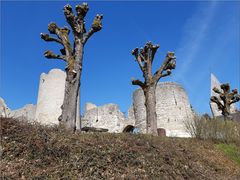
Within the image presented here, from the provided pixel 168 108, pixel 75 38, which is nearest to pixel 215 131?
pixel 75 38

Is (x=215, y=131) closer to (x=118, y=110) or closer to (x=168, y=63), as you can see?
(x=168, y=63)

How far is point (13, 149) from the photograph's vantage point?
5.89m

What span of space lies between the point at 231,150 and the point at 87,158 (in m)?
7.07

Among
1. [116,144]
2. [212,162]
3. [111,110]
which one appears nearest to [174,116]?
[111,110]

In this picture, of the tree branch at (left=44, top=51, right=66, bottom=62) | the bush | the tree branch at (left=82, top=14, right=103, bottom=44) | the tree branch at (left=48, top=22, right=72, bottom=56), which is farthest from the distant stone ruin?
the tree branch at (left=82, top=14, right=103, bottom=44)

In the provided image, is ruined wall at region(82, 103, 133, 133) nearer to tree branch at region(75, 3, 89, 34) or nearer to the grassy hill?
tree branch at region(75, 3, 89, 34)

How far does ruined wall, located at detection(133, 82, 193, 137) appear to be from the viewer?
23.9 metres

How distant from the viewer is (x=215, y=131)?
1252 centimetres

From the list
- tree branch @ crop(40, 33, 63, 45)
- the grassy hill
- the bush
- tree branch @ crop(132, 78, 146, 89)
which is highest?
tree branch @ crop(40, 33, 63, 45)

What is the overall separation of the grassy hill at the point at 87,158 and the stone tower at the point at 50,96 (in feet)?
37.9

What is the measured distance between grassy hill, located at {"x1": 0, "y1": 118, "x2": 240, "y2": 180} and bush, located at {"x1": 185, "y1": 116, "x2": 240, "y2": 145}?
366 cm

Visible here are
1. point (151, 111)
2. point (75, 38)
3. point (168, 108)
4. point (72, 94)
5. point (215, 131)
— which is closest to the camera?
point (72, 94)

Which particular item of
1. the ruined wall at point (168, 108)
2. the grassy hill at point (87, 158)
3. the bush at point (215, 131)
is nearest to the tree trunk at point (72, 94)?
the grassy hill at point (87, 158)

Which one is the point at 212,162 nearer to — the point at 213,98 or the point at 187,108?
the point at 213,98
